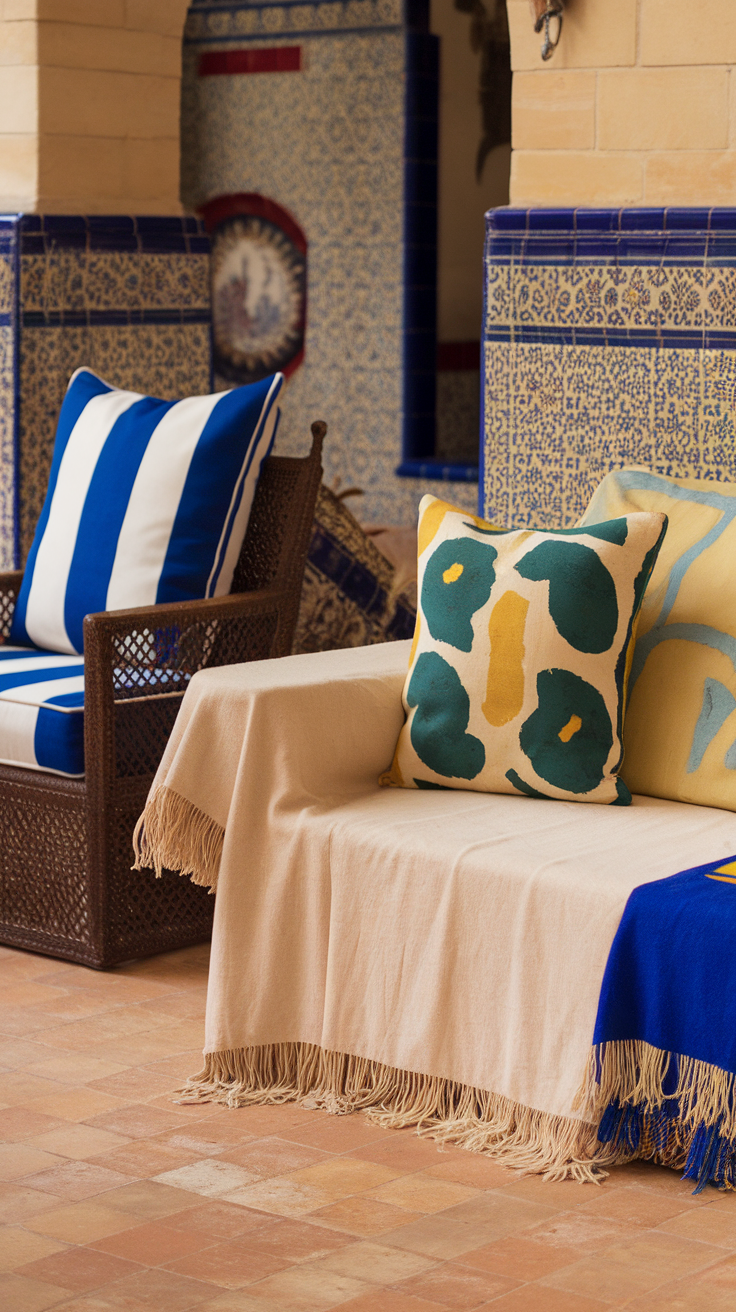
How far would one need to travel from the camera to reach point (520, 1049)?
2975 mm

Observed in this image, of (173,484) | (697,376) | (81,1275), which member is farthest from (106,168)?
(81,1275)

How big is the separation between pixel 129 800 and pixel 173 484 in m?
0.75

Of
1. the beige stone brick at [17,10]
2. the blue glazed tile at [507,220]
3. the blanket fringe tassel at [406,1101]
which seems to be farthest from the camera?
the beige stone brick at [17,10]

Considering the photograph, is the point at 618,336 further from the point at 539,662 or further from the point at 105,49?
the point at 105,49

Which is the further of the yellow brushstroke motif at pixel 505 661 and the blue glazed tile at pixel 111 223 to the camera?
the blue glazed tile at pixel 111 223

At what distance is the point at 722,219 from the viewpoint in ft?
13.1

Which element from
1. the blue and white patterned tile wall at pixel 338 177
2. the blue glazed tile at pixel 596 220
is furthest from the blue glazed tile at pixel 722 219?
the blue and white patterned tile wall at pixel 338 177

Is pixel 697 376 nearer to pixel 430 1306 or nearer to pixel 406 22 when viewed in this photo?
pixel 430 1306

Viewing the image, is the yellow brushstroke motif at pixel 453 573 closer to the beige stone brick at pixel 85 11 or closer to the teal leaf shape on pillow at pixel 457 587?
the teal leaf shape on pillow at pixel 457 587

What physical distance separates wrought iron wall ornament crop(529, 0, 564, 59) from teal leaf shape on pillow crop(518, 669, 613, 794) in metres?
1.72

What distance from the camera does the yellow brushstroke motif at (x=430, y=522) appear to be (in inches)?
139

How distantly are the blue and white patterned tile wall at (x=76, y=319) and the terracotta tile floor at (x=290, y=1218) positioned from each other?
2454 millimetres

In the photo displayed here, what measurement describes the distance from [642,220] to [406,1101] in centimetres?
205

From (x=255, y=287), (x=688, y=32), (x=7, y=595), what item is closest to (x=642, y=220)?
(x=688, y=32)
